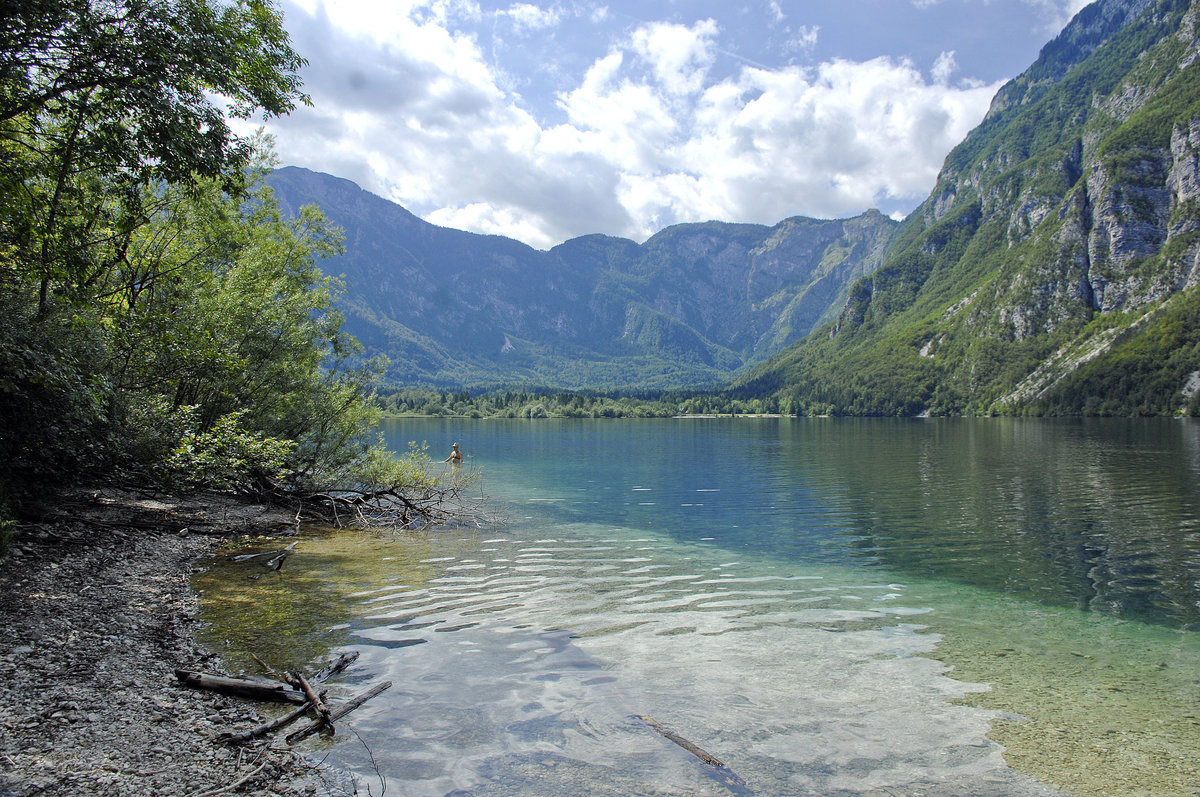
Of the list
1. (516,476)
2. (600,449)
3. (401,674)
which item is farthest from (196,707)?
(600,449)

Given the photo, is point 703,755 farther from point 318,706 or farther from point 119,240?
point 119,240

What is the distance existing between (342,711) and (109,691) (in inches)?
123

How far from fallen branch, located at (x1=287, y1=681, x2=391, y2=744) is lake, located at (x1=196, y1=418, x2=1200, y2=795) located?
7.6 inches

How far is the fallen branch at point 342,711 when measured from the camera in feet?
26.5

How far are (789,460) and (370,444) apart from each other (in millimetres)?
46259

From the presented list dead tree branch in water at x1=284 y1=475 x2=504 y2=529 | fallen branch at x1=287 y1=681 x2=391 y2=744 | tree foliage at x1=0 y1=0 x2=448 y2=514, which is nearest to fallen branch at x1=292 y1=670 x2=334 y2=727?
fallen branch at x1=287 y1=681 x2=391 y2=744

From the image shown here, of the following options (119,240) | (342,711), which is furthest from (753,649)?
(119,240)

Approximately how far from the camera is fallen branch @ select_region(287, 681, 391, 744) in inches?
318

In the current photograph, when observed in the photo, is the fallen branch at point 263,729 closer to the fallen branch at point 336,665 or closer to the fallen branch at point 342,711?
the fallen branch at point 342,711

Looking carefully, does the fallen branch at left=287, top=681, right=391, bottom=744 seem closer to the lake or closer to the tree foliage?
the lake

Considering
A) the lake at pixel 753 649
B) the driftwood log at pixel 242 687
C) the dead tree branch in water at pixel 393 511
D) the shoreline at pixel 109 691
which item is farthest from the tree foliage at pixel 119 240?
the driftwood log at pixel 242 687

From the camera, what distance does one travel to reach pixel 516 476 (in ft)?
176

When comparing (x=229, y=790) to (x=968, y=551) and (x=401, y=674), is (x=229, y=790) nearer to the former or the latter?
(x=401, y=674)

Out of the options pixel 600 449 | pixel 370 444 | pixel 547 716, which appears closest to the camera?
pixel 547 716
